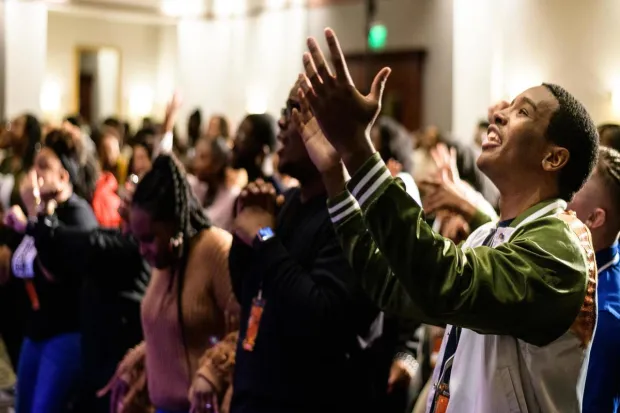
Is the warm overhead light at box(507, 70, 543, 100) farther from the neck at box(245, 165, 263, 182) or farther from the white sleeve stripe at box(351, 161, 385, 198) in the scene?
the white sleeve stripe at box(351, 161, 385, 198)

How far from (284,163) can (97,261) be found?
1.34m

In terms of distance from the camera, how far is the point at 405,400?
136 inches

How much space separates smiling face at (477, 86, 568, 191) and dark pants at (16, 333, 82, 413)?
2691 millimetres

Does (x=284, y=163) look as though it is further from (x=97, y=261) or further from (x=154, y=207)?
(x=97, y=261)

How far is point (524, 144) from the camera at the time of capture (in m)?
1.92

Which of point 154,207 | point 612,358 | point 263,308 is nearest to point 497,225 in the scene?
point 612,358

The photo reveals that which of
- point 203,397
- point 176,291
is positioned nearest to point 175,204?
point 176,291

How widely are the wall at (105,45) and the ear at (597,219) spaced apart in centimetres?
1530

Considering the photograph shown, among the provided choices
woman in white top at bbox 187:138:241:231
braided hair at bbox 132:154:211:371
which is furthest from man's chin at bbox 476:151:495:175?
woman in white top at bbox 187:138:241:231

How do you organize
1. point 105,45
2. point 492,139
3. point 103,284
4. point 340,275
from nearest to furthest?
point 492,139
point 340,275
point 103,284
point 105,45

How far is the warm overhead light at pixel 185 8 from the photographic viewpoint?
1562 cm

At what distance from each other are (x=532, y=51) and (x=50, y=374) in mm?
5996

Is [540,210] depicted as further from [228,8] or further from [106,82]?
[106,82]

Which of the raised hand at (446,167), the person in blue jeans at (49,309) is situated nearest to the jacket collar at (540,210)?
the raised hand at (446,167)
